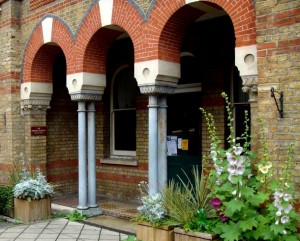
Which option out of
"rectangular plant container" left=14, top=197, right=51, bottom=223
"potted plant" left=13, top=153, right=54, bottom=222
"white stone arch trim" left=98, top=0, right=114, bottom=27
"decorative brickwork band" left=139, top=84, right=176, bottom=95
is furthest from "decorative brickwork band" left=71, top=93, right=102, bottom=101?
"rectangular plant container" left=14, top=197, right=51, bottom=223

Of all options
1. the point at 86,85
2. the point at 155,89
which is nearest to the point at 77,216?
the point at 86,85

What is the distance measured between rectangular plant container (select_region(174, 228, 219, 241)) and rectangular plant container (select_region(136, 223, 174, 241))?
128 millimetres

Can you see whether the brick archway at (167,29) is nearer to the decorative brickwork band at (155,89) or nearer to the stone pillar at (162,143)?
the decorative brickwork band at (155,89)

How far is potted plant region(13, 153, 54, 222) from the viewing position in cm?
757

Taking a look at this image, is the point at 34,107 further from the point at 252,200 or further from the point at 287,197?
the point at 287,197

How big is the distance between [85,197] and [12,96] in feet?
11.0

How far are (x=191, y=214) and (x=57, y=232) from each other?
9.37 ft

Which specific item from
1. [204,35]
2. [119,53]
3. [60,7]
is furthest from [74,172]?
[204,35]

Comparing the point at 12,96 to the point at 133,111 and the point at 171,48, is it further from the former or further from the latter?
the point at 171,48

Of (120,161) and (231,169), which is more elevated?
(231,169)

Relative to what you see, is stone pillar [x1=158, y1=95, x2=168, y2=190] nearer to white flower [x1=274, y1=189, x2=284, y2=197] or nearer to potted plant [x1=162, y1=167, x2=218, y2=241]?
potted plant [x1=162, y1=167, x2=218, y2=241]

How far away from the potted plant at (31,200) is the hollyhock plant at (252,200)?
14.2 ft

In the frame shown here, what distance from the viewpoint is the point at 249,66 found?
503 cm

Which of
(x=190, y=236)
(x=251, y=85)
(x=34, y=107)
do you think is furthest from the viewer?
(x=34, y=107)
